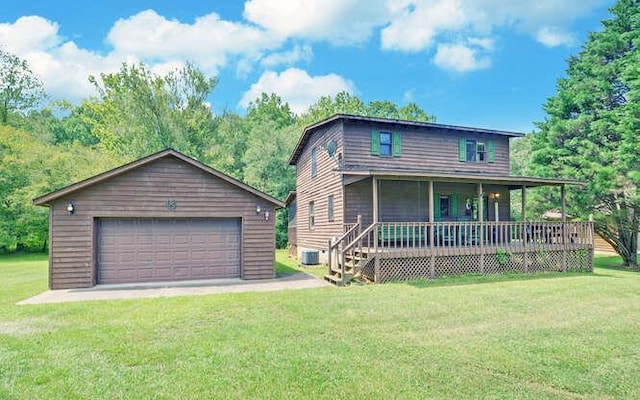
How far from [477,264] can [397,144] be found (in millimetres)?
5773

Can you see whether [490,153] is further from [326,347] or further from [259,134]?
[259,134]

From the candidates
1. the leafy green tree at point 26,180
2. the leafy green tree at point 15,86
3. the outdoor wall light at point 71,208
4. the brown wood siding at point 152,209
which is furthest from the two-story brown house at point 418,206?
the leafy green tree at point 15,86

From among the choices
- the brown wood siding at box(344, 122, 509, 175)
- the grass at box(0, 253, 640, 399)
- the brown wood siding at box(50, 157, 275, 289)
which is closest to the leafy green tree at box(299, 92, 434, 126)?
the brown wood siding at box(344, 122, 509, 175)

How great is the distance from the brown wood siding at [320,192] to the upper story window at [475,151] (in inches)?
230

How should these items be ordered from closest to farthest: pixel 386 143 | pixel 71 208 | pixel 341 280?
pixel 71 208 < pixel 341 280 < pixel 386 143

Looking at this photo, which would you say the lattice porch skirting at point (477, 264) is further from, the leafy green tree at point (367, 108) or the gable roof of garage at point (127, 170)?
the leafy green tree at point (367, 108)

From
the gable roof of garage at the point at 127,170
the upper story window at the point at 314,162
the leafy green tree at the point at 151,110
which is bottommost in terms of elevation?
the gable roof of garage at the point at 127,170

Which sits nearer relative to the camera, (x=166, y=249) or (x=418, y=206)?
(x=166, y=249)

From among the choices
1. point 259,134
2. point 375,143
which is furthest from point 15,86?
point 375,143

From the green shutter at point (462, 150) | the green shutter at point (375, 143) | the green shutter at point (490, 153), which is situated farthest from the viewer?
the green shutter at point (490, 153)

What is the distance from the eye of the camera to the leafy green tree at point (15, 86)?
2945 centimetres

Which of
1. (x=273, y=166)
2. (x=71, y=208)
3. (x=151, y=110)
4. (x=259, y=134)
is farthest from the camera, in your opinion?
(x=259, y=134)

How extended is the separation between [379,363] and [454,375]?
0.90 metres

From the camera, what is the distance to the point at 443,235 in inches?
447
